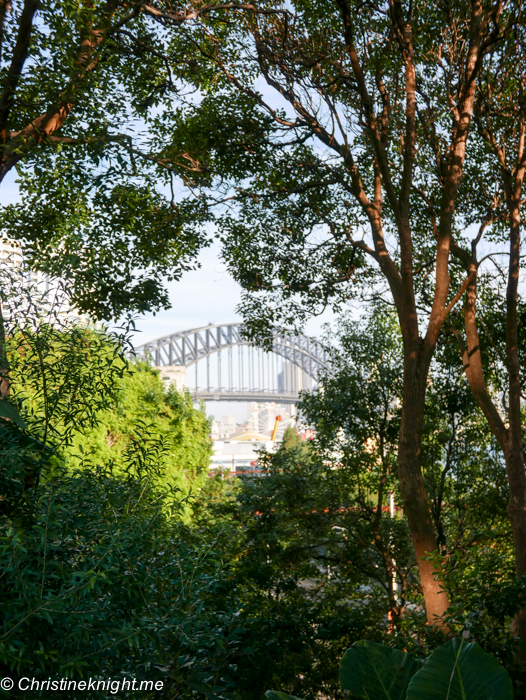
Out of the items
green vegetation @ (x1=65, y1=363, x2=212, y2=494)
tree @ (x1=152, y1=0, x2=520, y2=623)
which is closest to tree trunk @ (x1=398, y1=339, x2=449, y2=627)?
tree @ (x1=152, y1=0, x2=520, y2=623)

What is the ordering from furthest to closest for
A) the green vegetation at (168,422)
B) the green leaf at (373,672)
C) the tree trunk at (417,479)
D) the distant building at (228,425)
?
1. the distant building at (228,425)
2. the green vegetation at (168,422)
3. the tree trunk at (417,479)
4. the green leaf at (373,672)

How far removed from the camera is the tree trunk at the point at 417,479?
467 centimetres

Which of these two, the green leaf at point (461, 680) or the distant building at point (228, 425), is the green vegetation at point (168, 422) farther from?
the distant building at point (228, 425)

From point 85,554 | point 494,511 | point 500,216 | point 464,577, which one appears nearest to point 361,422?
point 494,511

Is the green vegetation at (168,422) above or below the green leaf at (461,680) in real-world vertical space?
above

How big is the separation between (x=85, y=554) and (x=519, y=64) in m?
6.21

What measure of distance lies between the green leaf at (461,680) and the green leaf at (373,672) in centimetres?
35

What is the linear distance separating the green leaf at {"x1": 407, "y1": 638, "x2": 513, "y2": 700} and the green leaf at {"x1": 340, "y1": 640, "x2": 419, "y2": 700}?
345mm

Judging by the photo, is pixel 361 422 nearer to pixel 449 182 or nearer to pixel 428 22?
pixel 449 182

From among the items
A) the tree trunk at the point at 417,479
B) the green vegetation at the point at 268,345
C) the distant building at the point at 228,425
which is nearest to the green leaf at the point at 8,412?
the green vegetation at the point at 268,345

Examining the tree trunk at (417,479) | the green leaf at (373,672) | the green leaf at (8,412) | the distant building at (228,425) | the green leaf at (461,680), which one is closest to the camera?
the green leaf at (461,680)

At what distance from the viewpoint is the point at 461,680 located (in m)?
1.71

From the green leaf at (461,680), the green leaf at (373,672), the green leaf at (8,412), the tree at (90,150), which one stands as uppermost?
the tree at (90,150)

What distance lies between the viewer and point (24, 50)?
379 cm
